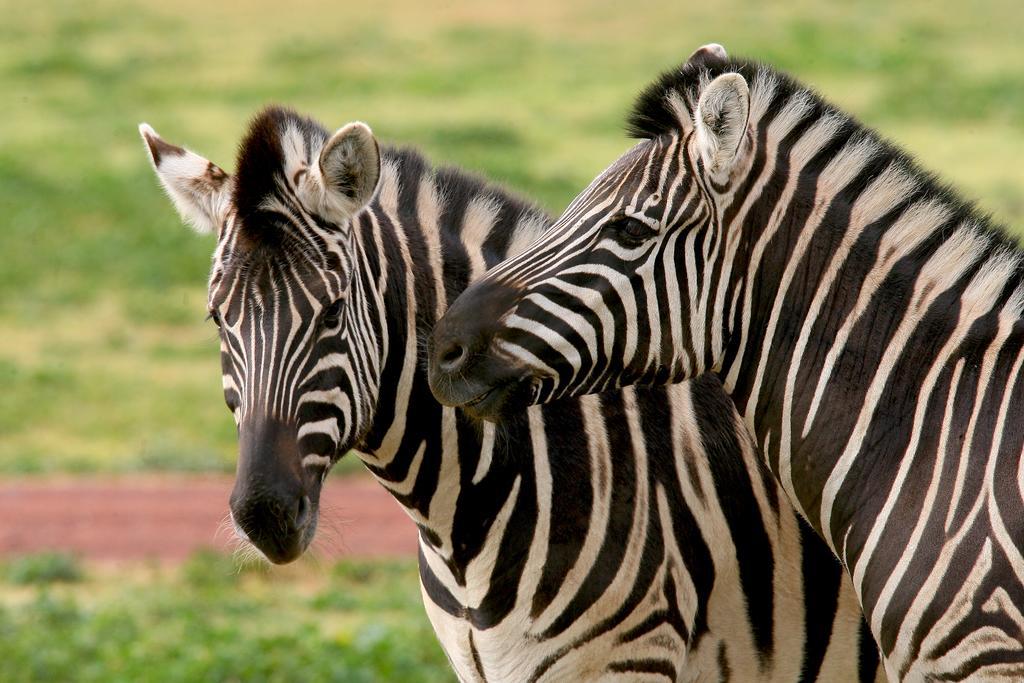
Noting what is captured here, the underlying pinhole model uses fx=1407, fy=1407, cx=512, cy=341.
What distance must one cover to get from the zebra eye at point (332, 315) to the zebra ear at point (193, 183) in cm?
59

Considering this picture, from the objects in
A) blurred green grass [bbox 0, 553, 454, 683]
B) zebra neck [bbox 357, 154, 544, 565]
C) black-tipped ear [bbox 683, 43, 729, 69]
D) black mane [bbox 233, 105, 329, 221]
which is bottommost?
blurred green grass [bbox 0, 553, 454, 683]

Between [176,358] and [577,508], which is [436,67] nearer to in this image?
[176,358]

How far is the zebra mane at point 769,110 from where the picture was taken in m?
4.72

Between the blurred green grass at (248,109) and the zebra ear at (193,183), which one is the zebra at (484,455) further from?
the blurred green grass at (248,109)

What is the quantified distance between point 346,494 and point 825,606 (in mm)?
7909

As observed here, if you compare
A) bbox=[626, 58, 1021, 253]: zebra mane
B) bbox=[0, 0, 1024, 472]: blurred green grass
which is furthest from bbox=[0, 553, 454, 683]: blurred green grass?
bbox=[626, 58, 1021, 253]: zebra mane

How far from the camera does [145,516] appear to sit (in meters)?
12.2

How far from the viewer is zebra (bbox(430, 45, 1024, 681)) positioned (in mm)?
4410

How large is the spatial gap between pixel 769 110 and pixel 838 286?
25.3 inches

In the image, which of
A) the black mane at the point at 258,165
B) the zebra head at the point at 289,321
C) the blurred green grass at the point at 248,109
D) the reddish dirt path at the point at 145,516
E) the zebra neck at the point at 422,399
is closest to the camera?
the zebra head at the point at 289,321

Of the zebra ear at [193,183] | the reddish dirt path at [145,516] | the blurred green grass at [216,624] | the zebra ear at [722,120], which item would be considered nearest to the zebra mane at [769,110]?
the zebra ear at [722,120]

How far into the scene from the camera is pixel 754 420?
4.84m

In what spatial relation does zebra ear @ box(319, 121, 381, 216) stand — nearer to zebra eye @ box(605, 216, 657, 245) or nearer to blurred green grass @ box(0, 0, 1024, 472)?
zebra eye @ box(605, 216, 657, 245)

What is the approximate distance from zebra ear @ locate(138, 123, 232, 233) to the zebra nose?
0.99 meters
